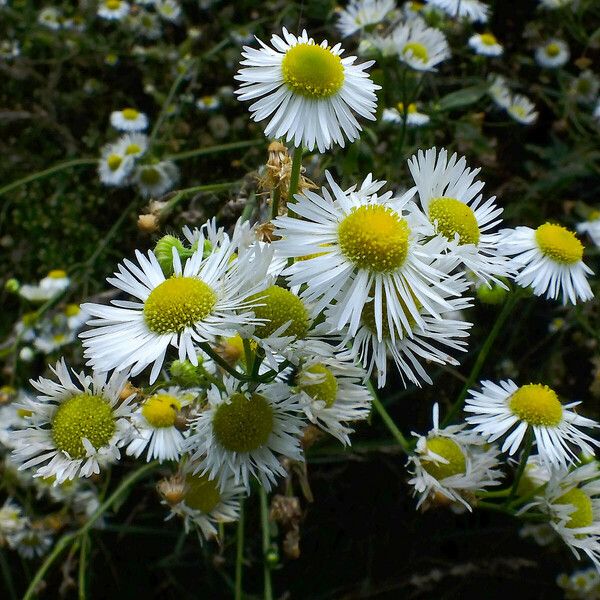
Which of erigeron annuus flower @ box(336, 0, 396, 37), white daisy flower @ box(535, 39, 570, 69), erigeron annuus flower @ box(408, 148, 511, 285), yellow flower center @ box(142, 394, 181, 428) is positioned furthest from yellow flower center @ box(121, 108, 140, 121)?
erigeron annuus flower @ box(408, 148, 511, 285)

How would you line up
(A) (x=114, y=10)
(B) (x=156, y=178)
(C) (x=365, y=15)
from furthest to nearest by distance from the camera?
1. (A) (x=114, y=10)
2. (B) (x=156, y=178)
3. (C) (x=365, y=15)

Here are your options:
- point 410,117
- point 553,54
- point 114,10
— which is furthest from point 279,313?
point 114,10

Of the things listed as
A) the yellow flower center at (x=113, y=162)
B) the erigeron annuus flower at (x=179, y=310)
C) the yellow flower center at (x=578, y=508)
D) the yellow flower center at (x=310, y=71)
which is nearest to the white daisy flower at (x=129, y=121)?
the yellow flower center at (x=113, y=162)

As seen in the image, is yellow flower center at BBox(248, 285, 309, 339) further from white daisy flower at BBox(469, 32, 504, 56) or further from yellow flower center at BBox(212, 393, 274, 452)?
white daisy flower at BBox(469, 32, 504, 56)

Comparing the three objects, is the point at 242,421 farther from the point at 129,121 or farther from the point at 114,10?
the point at 114,10

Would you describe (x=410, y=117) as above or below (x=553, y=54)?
below

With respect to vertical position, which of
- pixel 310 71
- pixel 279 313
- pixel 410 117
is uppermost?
pixel 410 117

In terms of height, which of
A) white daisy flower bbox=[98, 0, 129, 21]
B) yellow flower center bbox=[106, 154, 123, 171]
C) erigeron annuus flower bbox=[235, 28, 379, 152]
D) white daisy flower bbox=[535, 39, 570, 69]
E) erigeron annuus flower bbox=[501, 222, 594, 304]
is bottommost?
erigeron annuus flower bbox=[501, 222, 594, 304]

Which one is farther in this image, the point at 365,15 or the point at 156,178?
the point at 156,178

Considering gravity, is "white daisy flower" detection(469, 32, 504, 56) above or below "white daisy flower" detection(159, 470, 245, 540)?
above
